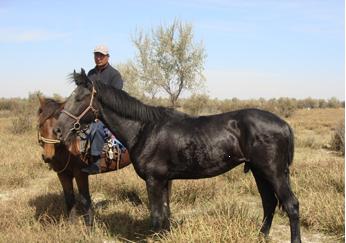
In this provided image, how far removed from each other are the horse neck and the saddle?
0.84 meters

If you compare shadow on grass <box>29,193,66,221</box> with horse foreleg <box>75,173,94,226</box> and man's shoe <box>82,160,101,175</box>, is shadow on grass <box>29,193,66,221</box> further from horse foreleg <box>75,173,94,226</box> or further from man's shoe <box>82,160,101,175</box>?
man's shoe <box>82,160,101,175</box>

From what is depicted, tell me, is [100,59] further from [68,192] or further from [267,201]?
[267,201]

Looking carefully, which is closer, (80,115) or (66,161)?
(80,115)

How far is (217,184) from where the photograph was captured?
24.4 feet

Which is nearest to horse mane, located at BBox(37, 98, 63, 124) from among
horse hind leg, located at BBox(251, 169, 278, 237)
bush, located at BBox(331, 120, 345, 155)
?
horse hind leg, located at BBox(251, 169, 278, 237)

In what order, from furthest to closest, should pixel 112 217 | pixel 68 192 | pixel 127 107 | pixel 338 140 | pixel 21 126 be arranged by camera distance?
pixel 21 126, pixel 338 140, pixel 112 217, pixel 68 192, pixel 127 107

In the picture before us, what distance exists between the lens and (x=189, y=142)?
436 cm

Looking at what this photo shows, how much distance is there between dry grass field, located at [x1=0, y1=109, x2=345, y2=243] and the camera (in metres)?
4.54

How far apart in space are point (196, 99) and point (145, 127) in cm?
2637

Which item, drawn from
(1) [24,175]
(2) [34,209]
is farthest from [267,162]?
(1) [24,175]

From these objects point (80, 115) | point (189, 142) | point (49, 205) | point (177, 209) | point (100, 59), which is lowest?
point (177, 209)

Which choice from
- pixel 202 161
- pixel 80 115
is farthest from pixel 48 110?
pixel 202 161

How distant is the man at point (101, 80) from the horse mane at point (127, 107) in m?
0.89

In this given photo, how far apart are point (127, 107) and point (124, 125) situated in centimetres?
22
